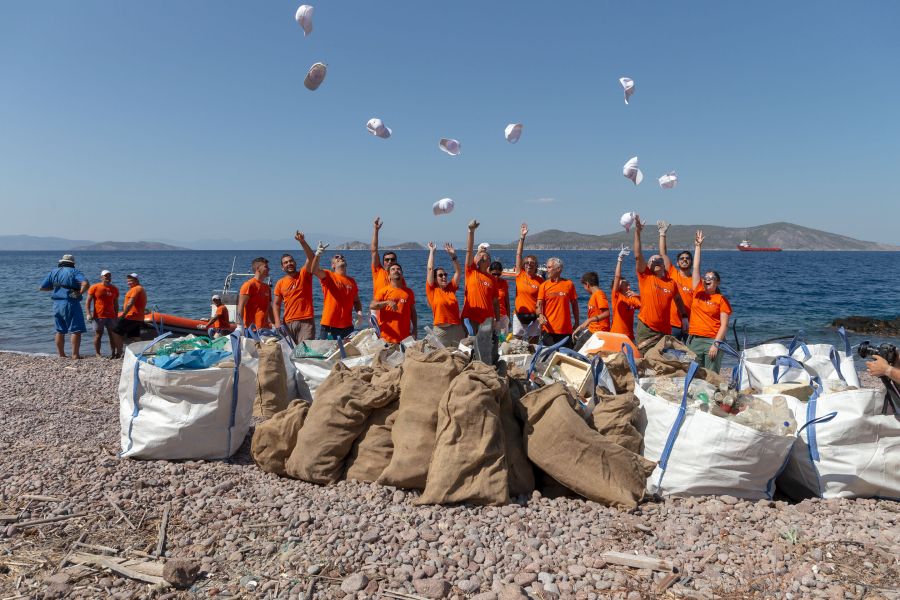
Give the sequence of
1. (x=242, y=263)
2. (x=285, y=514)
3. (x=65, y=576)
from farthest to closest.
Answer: (x=242, y=263)
(x=285, y=514)
(x=65, y=576)

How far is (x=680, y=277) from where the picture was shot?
7.09 metres

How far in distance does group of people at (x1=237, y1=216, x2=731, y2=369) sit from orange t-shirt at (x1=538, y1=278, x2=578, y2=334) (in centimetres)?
1

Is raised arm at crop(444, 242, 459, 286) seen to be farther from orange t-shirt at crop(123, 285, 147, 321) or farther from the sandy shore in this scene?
orange t-shirt at crop(123, 285, 147, 321)

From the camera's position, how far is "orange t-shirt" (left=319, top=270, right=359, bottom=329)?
6.62m

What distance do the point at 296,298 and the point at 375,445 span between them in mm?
3496

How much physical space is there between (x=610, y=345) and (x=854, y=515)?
2255mm

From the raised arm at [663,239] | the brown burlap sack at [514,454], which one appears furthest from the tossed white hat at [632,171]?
the brown burlap sack at [514,454]

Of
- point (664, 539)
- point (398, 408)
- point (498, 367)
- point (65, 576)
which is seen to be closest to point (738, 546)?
point (664, 539)

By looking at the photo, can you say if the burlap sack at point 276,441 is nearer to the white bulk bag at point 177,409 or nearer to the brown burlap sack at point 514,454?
the white bulk bag at point 177,409

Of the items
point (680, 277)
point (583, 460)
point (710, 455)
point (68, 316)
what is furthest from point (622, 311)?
point (68, 316)

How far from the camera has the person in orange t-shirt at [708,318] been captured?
6.13 meters

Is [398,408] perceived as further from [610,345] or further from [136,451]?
[610,345]

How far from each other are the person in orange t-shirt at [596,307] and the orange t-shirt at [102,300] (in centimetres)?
864

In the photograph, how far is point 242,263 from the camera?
309 ft
